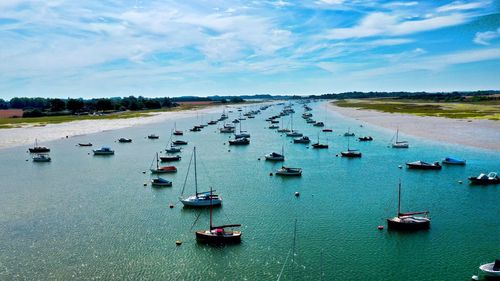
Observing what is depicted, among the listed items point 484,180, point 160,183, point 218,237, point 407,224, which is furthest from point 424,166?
point 218,237

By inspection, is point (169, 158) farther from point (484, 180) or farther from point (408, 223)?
point (484, 180)

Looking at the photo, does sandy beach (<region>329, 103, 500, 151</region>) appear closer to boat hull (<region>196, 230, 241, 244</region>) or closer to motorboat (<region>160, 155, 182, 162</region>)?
motorboat (<region>160, 155, 182, 162</region>)

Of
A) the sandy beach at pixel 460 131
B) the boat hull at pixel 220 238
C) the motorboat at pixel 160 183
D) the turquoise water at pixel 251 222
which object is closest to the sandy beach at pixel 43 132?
the turquoise water at pixel 251 222

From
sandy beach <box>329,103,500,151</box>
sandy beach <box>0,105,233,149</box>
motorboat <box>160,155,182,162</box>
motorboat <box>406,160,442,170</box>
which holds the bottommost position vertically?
motorboat <box>160,155,182,162</box>

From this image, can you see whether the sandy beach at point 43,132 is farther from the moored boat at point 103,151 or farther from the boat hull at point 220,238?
the boat hull at point 220,238

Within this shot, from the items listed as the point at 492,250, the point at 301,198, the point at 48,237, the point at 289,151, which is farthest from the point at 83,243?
the point at 289,151

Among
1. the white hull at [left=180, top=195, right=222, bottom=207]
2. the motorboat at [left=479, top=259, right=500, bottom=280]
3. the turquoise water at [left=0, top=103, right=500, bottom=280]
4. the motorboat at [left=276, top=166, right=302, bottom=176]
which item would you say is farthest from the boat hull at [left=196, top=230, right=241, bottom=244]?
the motorboat at [left=276, top=166, right=302, bottom=176]

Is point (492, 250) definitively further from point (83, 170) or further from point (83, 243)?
point (83, 170)
